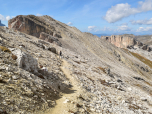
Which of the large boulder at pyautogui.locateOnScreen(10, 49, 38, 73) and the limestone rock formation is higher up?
the limestone rock formation

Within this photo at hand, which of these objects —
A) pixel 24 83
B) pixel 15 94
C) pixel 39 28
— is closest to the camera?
pixel 15 94

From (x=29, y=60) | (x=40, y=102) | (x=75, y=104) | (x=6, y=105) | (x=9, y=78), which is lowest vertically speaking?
(x=75, y=104)

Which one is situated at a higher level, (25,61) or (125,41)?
(125,41)

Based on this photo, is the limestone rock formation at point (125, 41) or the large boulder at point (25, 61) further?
the limestone rock formation at point (125, 41)

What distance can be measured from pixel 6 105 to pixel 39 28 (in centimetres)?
6206

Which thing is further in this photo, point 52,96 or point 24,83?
point 52,96

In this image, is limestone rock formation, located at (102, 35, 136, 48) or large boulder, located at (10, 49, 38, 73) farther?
limestone rock formation, located at (102, 35, 136, 48)

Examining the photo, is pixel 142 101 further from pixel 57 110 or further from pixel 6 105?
pixel 6 105

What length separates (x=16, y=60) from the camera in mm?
13789

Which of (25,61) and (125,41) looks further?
(125,41)

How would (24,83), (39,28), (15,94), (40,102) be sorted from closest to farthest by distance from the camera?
(15,94) < (40,102) < (24,83) < (39,28)

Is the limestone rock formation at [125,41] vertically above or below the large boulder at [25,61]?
above

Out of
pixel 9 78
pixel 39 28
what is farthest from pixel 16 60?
pixel 39 28

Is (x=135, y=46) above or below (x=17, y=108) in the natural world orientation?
above
